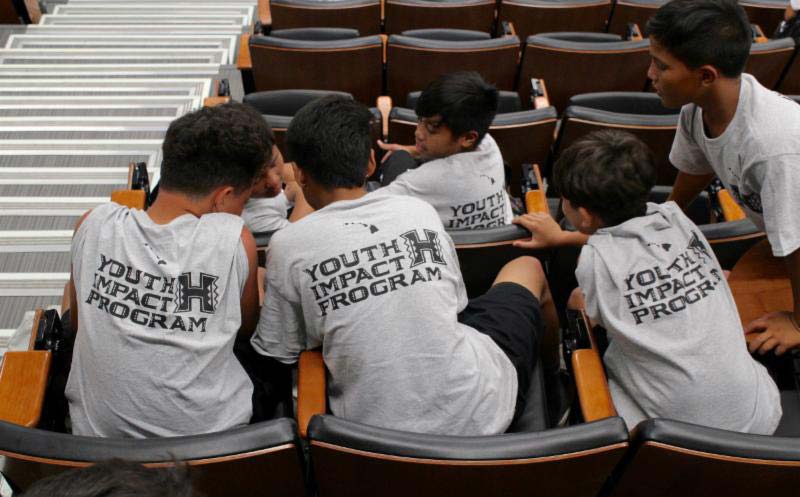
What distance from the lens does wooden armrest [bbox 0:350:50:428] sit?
1053mm

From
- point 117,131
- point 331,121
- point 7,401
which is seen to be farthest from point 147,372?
point 117,131

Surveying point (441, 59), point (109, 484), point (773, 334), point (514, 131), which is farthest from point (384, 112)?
point (109, 484)

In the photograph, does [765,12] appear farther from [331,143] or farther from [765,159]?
[331,143]

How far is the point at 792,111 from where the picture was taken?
1242 mm

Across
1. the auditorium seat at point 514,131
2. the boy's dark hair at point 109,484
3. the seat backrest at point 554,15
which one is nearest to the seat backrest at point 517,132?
the auditorium seat at point 514,131

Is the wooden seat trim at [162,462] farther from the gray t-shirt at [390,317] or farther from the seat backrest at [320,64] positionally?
the seat backrest at [320,64]

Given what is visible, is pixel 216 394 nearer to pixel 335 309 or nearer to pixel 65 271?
pixel 335 309

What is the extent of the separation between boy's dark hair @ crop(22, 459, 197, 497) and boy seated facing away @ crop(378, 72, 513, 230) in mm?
1022

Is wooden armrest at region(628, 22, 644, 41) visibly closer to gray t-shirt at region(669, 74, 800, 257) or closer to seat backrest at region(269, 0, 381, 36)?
seat backrest at region(269, 0, 381, 36)

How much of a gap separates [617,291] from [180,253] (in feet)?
2.40

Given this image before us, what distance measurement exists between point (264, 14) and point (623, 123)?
5.60 feet

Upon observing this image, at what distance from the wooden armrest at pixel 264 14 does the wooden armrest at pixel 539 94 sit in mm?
1200

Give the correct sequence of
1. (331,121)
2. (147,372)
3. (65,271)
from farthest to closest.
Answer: (65,271), (331,121), (147,372)

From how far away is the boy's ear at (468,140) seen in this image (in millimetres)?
1557
